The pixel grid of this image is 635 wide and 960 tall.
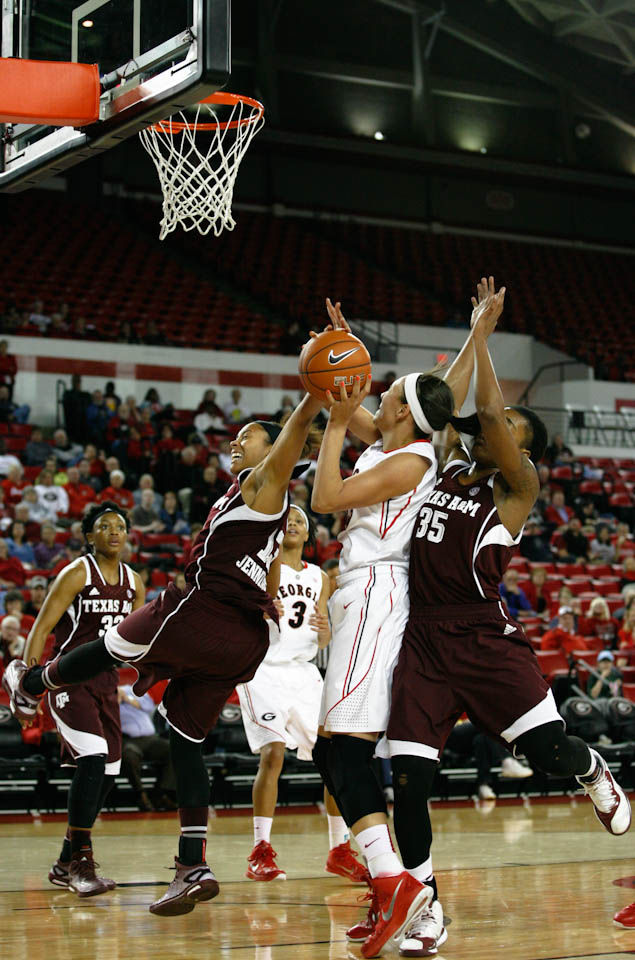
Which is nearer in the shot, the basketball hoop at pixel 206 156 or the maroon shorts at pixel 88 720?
the maroon shorts at pixel 88 720

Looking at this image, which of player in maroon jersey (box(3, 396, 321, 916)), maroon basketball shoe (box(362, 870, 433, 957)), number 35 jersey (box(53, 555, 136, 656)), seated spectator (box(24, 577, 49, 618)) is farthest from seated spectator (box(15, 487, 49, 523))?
maroon basketball shoe (box(362, 870, 433, 957))

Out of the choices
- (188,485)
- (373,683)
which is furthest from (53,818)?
(188,485)

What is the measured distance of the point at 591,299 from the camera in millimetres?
28250

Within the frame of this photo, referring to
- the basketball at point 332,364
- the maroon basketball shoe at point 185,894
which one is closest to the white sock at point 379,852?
the maroon basketball shoe at point 185,894

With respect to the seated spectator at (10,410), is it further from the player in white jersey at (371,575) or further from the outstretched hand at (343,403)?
the outstretched hand at (343,403)

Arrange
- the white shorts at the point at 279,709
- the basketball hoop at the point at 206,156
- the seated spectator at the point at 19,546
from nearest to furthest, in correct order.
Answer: the white shorts at the point at 279,709 → the basketball hoop at the point at 206,156 → the seated spectator at the point at 19,546

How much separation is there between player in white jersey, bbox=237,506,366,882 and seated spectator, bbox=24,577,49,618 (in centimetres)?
390

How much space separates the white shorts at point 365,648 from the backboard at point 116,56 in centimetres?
223

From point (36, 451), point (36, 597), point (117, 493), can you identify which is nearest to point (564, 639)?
point (36, 597)

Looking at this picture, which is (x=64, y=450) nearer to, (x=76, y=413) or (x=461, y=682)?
(x=76, y=413)

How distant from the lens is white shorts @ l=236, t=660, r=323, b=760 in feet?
21.3

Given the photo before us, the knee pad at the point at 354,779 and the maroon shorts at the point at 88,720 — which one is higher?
the knee pad at the point at 354,779

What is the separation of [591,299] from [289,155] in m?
7.89

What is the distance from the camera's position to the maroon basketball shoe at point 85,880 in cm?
555
